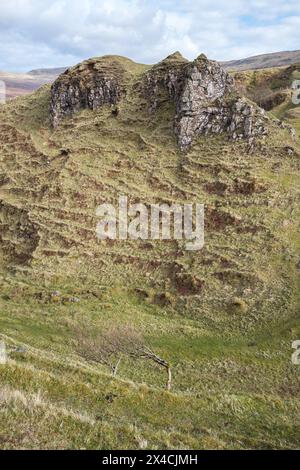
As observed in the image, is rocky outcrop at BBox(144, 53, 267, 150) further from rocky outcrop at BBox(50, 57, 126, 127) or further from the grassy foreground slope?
rocky outcrop at BBox(50, 57, 126, 127)

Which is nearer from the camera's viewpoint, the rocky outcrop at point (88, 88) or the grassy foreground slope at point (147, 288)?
the grassy foreground slope at point (147, 288)

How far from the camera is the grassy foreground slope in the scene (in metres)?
17.8

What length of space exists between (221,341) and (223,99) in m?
44.2

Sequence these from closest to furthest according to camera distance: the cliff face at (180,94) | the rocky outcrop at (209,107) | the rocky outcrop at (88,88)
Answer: the rocky outcrop at (209,107), the cliff face at (180,94), the rocky outcrop at (88,88)

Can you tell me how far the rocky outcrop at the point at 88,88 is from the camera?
276 ft

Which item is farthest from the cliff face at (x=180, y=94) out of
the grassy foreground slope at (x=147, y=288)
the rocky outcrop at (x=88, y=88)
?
the grassy foreground slope at (x=147, y=288)

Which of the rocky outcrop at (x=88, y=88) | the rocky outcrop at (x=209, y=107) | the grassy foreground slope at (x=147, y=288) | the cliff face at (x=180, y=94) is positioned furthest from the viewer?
the rocky outcrop at (x=88, y=88)

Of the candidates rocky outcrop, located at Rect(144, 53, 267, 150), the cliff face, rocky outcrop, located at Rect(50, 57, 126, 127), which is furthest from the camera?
rocky outcrop, located at Rect(50, 57, 126, 127)

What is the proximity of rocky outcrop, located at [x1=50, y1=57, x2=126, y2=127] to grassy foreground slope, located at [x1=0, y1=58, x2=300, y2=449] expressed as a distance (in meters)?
2.69

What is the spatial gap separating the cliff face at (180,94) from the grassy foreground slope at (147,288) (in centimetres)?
231

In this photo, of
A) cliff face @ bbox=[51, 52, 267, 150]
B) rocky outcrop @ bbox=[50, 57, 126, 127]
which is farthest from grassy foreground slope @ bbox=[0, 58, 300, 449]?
rocky outcrop @ bbox=[50, 57, 126, 127]

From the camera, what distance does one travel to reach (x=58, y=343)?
137ft

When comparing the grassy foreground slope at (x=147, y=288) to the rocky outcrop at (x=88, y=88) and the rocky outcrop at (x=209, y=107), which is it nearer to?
the rocky outcrop at (x=209, y=107)

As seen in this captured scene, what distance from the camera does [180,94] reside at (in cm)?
7356
